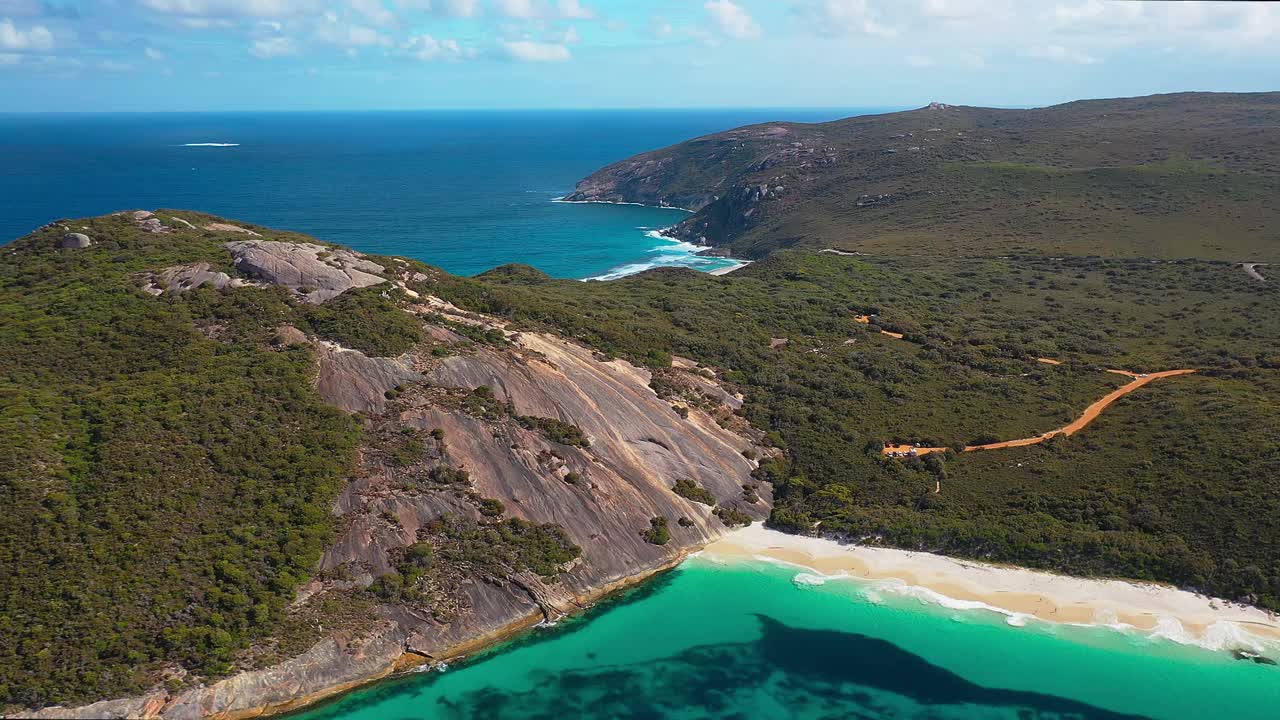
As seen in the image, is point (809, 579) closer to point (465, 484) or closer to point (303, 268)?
point (465, 484)

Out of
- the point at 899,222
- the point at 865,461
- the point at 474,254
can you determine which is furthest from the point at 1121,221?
the point at 474,254

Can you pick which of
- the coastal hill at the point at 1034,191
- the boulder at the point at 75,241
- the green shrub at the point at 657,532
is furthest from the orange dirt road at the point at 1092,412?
the boulder at the point at 75,241

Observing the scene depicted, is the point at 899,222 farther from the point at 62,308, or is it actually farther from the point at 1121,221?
the point at 62,308

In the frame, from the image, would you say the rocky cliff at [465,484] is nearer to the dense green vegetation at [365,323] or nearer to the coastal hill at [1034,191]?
the dense green vegetation at [365,323]

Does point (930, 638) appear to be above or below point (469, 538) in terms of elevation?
below

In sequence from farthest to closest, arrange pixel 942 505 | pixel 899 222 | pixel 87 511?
pixel 899 222, pixel 942 505, pixel 87 511

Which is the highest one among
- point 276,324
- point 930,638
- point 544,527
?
point 276,324

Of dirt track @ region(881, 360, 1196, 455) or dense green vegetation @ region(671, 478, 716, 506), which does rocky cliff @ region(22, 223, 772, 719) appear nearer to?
dense green vegetation @ region(671, 478, 716, 506)
